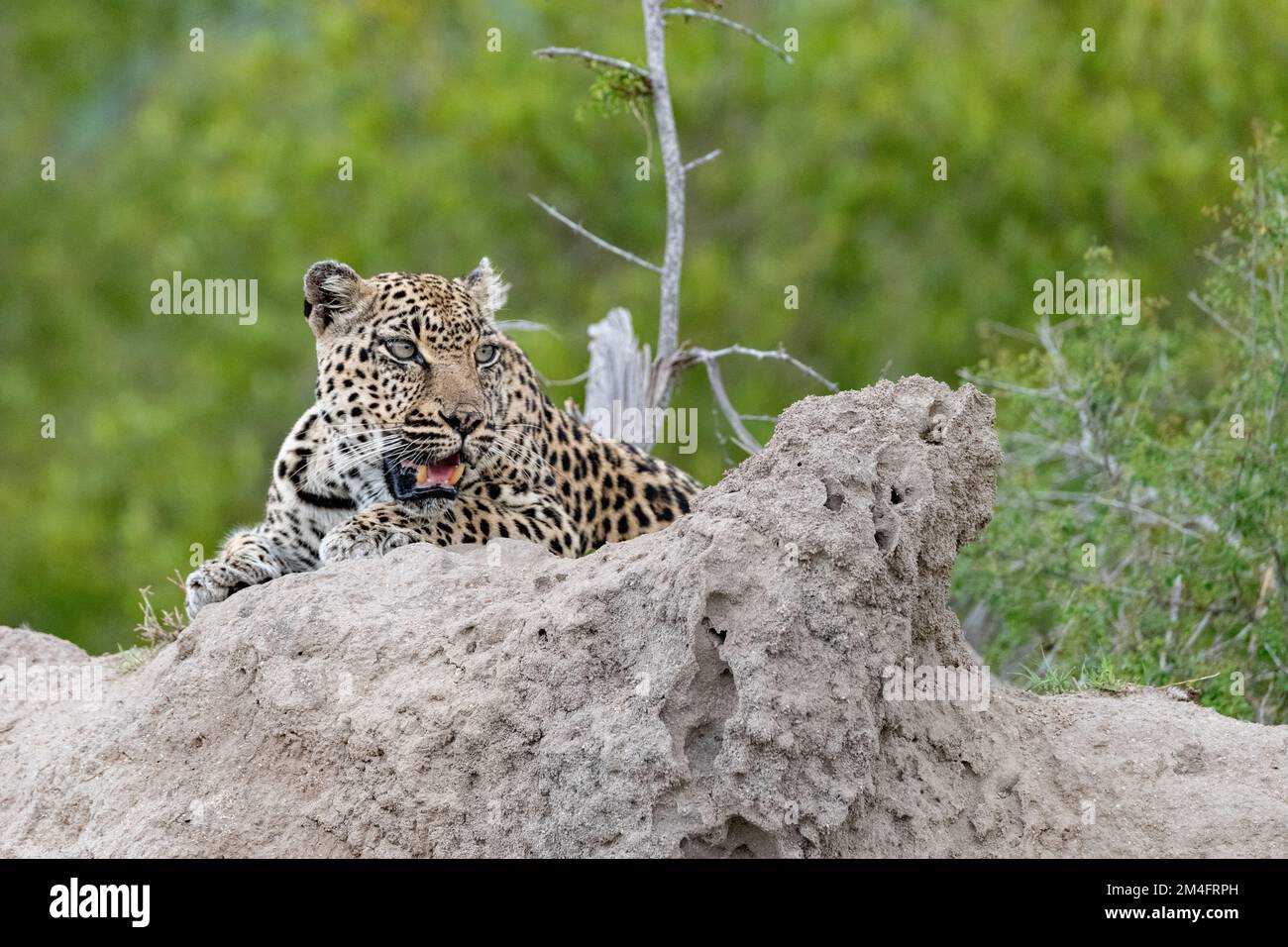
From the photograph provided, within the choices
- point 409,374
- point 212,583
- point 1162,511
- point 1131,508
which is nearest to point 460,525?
point 409,374

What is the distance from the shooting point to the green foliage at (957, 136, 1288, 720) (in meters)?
12.0

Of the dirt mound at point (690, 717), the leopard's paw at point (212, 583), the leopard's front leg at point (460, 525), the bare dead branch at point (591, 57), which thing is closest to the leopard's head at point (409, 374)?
the leopard's front leg at point (460, 525)

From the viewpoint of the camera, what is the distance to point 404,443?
31.7ft

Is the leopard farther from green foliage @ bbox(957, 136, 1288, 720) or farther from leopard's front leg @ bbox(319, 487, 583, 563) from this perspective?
green foliage @ bbox(957, 136, 1288, 720)

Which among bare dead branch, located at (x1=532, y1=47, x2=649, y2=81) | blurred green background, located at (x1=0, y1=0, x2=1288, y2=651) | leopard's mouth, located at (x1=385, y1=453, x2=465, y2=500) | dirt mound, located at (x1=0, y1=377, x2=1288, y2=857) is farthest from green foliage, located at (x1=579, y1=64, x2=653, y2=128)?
blurred green background, located at (x1=0, y1=0, x2=1288, y2=651)

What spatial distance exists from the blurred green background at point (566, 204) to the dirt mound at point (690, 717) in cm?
1828

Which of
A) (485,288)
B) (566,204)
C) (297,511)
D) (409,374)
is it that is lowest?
(297,511)

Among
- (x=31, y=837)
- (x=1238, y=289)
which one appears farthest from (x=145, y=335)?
(x=31, y=837)

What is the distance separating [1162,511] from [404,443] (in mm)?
6090

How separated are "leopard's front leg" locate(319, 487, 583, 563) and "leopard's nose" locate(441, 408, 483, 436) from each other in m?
0.36

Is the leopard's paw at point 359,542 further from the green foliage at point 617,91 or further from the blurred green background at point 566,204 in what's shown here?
the blurred green background at point 566,204

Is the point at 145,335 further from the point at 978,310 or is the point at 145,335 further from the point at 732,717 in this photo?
the point at 732,717

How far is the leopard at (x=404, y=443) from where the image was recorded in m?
9.60

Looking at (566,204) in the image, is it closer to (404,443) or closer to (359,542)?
(404,443)
